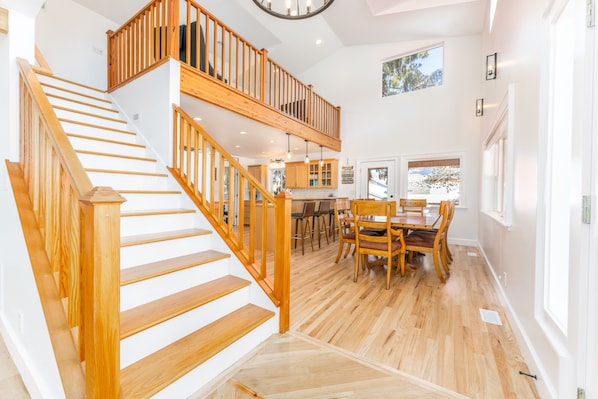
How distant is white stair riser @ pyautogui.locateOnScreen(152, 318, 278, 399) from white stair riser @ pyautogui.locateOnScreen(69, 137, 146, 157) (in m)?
2.38

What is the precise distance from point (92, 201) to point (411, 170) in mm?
5841

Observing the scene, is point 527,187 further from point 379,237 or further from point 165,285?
point 165,285

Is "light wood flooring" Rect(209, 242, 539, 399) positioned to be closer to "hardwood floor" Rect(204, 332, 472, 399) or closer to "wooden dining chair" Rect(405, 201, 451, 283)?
"hardwood floor" Rect(204, 332, 472, 399)

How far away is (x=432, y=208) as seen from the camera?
536cm

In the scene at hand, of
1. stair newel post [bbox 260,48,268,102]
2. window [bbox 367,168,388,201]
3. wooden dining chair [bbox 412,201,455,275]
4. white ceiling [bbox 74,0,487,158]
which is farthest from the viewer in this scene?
window [bbox 367,168,388,201]

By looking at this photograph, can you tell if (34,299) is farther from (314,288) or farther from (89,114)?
(89,114)

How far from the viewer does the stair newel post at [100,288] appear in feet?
2.89

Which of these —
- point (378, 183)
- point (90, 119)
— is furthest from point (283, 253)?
point (378, 183)

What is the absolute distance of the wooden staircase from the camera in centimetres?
128

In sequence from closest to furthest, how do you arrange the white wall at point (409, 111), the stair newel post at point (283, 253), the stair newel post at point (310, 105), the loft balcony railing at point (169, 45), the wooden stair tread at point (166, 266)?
1. the wooden stair tread at point (166, 266)
2. the stair newel post at point (283, 253)
3. the loft balcony railing at point (169, 45)
4. the white wall at point (409, 111)
5. the stair newel post at point (310, 105)

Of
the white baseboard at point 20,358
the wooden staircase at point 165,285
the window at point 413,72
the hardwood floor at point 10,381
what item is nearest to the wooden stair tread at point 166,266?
the wooden staircase at point 165,285

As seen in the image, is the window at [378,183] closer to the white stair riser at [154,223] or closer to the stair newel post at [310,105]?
the stair newel post at [310,105]

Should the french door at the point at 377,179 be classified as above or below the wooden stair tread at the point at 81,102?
below

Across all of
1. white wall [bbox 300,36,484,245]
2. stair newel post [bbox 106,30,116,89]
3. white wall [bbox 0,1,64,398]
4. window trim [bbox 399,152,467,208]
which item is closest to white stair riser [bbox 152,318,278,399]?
white wall [bbox 0,1,64,398]
